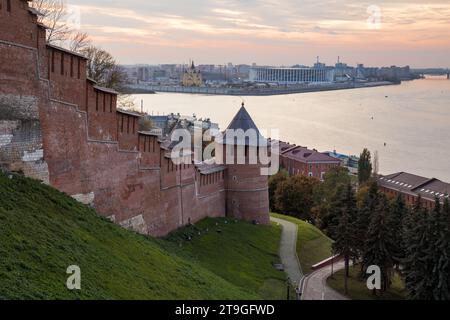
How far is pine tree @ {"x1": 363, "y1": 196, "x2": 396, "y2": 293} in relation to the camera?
18.3 meters

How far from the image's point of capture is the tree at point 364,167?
1556 inches

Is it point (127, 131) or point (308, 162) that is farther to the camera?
point (308, 162)

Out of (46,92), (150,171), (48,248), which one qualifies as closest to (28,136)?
(46,92)

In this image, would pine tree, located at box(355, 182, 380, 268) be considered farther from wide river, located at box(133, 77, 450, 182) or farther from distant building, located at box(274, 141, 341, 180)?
wide river, located at box(133, 77, 450, 182)

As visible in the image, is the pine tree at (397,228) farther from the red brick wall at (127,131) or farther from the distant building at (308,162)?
the distant building at (308,162)

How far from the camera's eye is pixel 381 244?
18.3 m

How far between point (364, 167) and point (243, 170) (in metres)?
19.8

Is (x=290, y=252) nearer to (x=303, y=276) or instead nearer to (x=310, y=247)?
(x=310, y=247)

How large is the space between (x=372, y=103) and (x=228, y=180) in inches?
3270

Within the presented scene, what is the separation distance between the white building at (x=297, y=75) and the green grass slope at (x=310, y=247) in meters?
135

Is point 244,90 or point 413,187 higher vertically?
point 244,90

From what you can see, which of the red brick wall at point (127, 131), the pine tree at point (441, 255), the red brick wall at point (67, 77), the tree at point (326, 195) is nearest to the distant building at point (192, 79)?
the tree at point (326, 195)

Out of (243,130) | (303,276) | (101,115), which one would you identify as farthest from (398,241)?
(101,115)

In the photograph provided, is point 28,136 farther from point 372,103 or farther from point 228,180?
point 372,103
